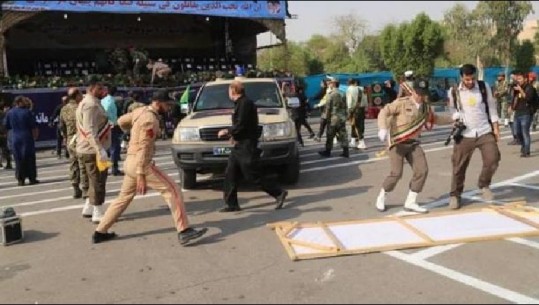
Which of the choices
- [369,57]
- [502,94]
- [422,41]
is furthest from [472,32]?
[502,94]

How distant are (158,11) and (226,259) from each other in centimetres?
1892

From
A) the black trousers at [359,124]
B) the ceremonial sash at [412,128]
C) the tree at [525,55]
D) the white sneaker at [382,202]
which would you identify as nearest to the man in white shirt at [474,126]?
the ceremonial sash at [412,128]

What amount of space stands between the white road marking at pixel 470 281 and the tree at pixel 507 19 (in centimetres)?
5808

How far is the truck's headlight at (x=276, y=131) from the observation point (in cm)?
938

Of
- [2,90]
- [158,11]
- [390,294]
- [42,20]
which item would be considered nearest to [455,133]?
[390,294]

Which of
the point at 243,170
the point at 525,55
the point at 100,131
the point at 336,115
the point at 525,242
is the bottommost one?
the point at 525,242

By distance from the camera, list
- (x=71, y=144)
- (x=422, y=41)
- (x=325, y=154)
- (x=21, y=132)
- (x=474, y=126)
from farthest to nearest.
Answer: (x=422, y=41) → (x=325, y=154) → (x=21, y=132) → (x=71, y=144) → (x=474, y=126)

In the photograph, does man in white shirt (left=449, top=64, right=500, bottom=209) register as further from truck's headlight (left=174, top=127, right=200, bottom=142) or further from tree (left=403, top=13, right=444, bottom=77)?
tree (left=403, top=13, right=444, bottom=77)

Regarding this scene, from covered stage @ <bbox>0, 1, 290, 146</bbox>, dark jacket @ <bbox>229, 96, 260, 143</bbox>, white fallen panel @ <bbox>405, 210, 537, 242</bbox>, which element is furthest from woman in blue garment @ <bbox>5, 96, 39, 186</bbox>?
white fallen panel @ <bbox>405, 210, 537, 242</bbox>

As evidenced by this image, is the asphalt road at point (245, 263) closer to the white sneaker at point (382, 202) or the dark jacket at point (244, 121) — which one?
the white sneaker at point (382, 202)

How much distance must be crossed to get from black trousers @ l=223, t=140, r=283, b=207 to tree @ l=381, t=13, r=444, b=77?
42.5 metres

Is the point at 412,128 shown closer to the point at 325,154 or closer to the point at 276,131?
the point at 276,131

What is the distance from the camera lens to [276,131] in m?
9.44

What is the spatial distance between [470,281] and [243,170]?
3.50 meters
